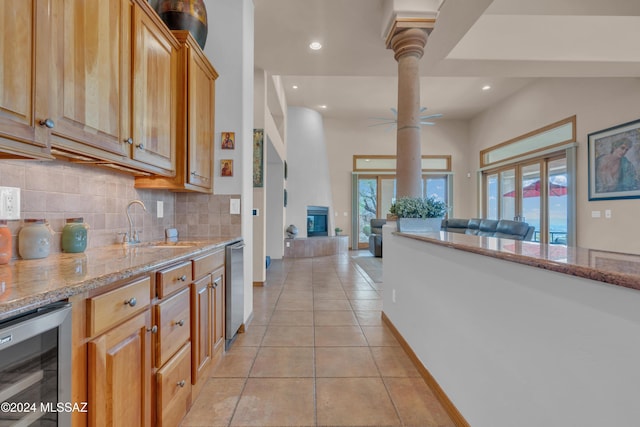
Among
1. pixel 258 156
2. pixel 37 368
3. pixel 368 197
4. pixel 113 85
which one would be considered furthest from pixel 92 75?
pixel 368 197

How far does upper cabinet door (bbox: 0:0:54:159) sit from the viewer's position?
34.6 inches

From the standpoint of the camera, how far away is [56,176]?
144 cm

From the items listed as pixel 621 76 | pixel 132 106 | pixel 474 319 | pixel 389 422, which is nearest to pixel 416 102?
pixel 474 319

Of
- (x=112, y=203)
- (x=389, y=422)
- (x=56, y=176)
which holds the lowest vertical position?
(x=389, y=422)

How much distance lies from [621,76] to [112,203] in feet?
21.9

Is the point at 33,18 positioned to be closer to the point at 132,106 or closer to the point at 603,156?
the point at 132,106

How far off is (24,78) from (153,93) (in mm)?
847

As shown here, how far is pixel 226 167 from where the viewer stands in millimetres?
2500

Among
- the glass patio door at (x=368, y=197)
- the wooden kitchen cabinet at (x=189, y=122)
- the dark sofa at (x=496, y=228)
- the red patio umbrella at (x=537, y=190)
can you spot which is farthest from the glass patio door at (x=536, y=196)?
the wooden kitchen cabinet at (x=189, y=122)

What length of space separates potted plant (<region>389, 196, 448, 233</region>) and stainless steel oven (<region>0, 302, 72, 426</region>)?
213 cm

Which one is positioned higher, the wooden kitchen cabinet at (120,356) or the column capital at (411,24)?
the column capital at (411,24)

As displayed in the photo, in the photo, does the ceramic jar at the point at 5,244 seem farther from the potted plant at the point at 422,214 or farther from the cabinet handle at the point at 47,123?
the potted plant at the point at 422,214

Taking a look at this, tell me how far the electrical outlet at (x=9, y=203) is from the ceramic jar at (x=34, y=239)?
0.06 meters

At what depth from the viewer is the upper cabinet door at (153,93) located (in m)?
1.56
